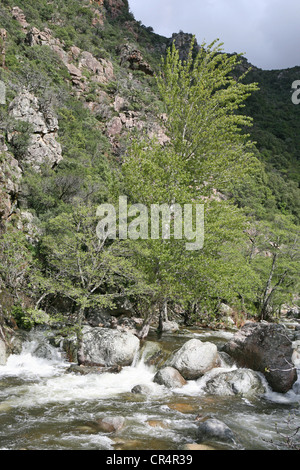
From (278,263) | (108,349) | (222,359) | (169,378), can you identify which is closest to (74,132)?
(278,263)

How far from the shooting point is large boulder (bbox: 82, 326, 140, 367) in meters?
10.5

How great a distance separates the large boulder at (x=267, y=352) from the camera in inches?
368

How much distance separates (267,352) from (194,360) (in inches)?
97.9

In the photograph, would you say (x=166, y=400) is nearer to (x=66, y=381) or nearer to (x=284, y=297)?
(x=66, y=381)

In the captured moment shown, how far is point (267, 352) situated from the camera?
393 inches

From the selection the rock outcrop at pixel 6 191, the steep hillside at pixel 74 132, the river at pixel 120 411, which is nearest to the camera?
the river at pixel 120 411

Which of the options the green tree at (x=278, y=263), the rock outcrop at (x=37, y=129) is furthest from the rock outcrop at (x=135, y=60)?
the green tree at (x=278, y=263)

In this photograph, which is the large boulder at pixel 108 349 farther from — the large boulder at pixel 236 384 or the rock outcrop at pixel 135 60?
the rock outcrop at pixel 135 60

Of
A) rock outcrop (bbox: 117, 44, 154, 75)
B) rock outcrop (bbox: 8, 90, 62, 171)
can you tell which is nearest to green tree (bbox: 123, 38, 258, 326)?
rock outcrop (bbox: 8, 90, 62, 171)

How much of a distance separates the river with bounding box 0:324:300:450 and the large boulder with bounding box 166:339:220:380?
0.35 metres

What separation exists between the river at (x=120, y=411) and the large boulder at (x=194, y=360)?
351 mm

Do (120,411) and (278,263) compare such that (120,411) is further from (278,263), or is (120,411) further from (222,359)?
(278,263)

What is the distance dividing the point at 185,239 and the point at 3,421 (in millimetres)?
7906
